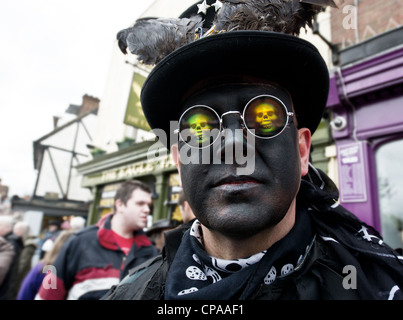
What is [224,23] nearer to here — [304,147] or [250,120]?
[250,120]

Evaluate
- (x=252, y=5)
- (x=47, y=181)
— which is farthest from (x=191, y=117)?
(x=47, y=181)

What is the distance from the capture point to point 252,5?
1.38 meters

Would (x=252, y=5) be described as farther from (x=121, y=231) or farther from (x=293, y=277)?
(x=121, y=231)

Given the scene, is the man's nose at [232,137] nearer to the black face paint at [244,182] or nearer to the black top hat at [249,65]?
the black face paint at [244,182]

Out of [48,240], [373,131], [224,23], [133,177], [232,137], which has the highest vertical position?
[373,131]

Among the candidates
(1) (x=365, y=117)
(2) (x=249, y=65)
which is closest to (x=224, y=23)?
(2) (x=249, y=65)

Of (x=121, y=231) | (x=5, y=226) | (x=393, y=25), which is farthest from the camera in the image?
(x=393, y=25)

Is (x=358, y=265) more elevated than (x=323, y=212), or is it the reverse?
(x=323, y=212)

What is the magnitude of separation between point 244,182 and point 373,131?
15.0 ft

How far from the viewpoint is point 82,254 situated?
9.18 ft

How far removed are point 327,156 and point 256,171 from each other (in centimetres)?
466

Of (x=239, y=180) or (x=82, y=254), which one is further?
(x=82, y=254)
